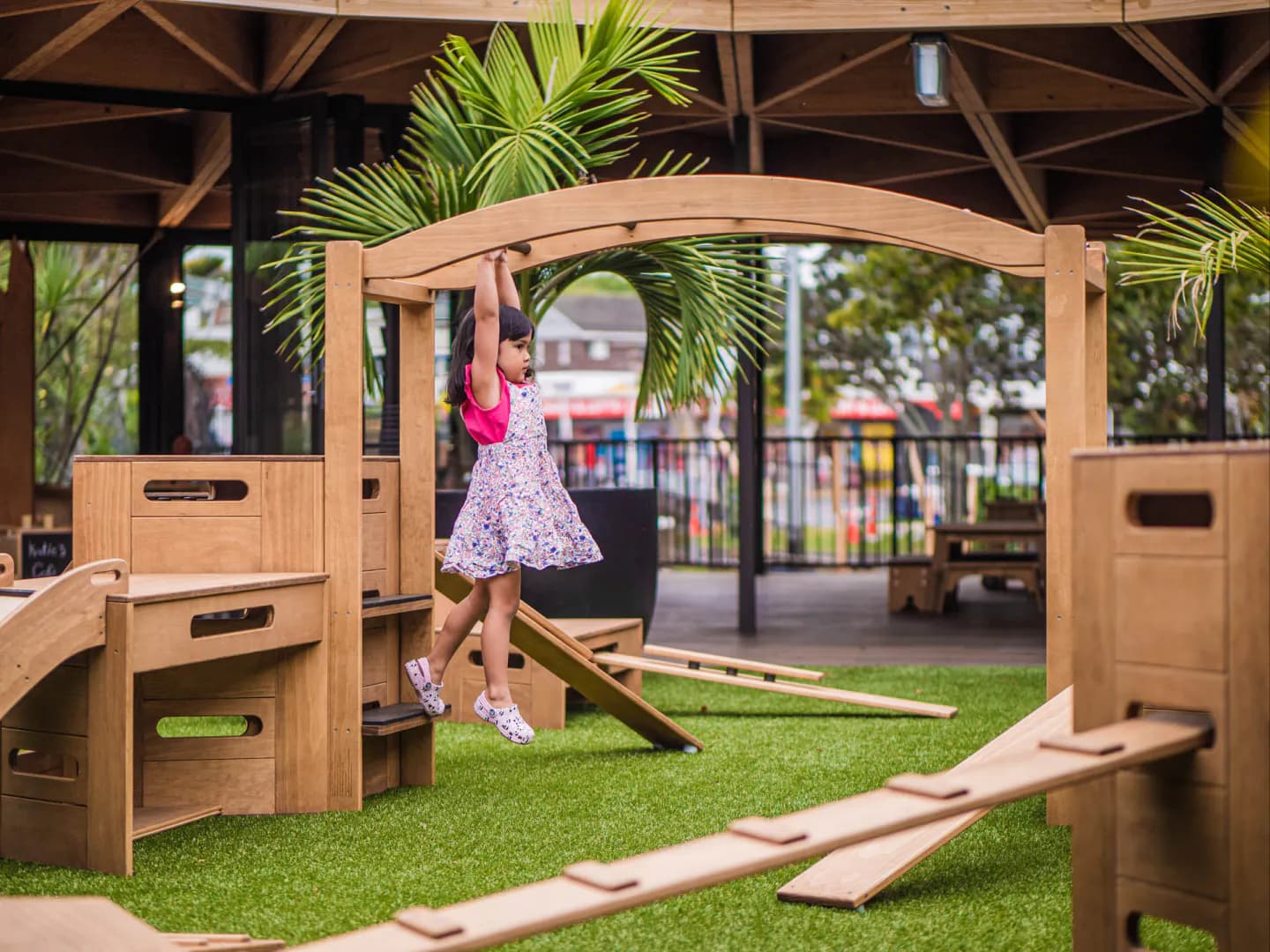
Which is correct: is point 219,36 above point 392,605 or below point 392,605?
above

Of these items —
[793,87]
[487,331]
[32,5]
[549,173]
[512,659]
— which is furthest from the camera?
[793,87]

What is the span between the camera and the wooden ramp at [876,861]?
328 centimetres

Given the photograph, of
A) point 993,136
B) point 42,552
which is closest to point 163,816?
point 42,552

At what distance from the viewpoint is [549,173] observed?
18.9 feet

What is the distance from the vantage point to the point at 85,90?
7.89 metres

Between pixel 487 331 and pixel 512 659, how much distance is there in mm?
2318

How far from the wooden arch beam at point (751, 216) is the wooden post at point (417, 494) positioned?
564 millimetres

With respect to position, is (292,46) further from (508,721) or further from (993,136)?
(508,721)

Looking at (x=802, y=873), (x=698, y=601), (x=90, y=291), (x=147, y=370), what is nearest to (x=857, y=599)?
(x=698, y=601)

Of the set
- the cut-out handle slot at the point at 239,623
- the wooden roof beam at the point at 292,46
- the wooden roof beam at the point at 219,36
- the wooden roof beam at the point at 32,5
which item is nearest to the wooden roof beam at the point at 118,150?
the wooden roof beam at the point at 219,36

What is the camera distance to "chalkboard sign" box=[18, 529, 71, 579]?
28.5 ft

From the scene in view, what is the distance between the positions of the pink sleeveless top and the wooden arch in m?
0.34

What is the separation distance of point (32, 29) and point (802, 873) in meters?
6.10

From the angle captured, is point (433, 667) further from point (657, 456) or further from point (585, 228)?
point (657, 456)
